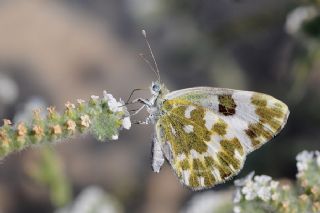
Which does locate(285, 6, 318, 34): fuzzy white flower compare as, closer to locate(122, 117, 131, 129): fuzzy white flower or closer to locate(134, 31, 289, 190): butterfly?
locate(134, 31, 289, 190): butterfly

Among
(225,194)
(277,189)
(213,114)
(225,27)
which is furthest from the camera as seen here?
(225,27)

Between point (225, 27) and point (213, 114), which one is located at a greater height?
point (225, 27)

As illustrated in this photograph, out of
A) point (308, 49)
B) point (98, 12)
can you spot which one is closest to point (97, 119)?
point (308, 49)

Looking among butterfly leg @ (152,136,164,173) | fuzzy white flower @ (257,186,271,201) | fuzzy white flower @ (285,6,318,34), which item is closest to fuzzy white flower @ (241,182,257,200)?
fuzzy white flower @ (257,186,271,201)

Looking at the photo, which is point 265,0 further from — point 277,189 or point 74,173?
point 277,189

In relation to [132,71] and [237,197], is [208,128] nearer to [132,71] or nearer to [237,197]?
[237,197]

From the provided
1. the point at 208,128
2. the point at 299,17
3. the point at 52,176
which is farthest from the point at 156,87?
the point at 299,17
